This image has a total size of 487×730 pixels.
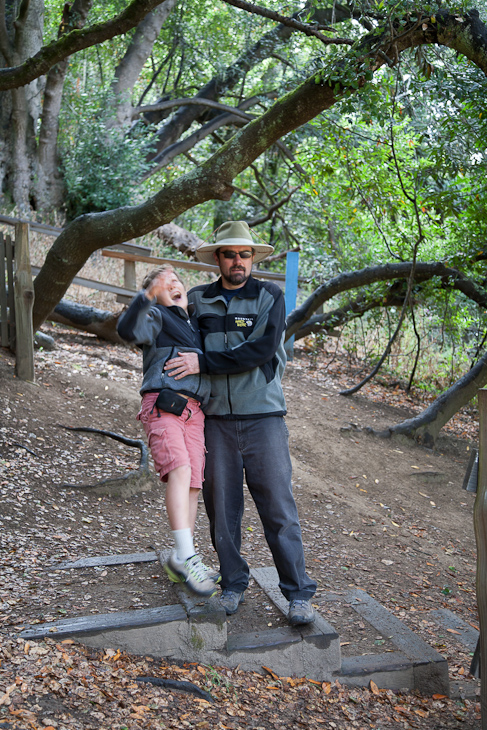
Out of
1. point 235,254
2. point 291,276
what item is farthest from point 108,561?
point 291,276

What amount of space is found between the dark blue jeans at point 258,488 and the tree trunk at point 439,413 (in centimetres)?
523

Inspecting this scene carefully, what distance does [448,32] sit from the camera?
4.98 meters

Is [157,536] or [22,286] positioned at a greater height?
[22,286]

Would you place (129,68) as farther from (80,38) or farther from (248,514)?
(248,514)

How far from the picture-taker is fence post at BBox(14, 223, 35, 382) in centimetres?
661

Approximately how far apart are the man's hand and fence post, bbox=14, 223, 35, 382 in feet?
13.2

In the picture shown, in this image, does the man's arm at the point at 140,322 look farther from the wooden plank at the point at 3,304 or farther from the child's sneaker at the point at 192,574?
the wooden plank at the point at 3,304

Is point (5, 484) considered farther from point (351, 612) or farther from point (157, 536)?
point (351, 612)

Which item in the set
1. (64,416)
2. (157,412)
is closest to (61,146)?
(64,416)

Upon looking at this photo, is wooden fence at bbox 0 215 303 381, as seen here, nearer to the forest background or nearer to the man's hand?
the forest background

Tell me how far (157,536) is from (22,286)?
3321 mm

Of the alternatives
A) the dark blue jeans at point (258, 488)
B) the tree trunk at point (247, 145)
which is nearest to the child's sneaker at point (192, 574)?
the dark blue jeans at point (258, 488)

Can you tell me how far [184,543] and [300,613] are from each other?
729 millimetres

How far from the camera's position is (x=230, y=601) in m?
3.33
